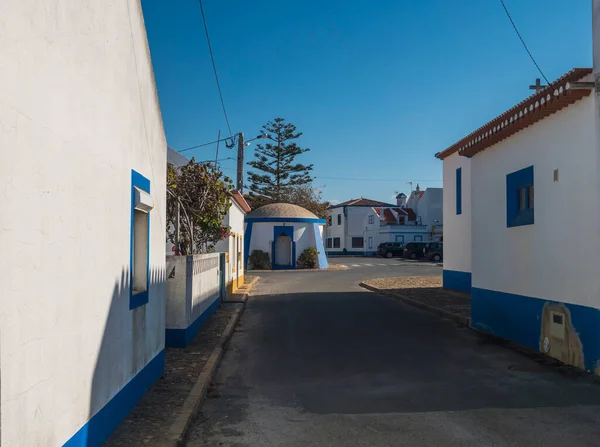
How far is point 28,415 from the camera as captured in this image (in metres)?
3.48

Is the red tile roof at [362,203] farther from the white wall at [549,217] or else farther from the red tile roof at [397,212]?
the white wall at [549,217]

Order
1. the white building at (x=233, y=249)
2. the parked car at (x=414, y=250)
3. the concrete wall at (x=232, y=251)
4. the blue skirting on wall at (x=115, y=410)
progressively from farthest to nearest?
the parked car at (x=414, y=250)
the concrete wall at (x=232, y=251)
the white building at (x=233, y=249)
the blue skirting on wall at (x=115, y=410)

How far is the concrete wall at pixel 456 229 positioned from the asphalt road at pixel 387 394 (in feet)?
27.1

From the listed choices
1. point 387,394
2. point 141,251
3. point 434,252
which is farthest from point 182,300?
point 434,252

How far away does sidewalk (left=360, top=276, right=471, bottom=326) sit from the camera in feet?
50.0

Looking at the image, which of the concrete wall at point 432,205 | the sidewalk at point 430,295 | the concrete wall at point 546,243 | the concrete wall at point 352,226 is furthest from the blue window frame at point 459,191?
the concrete wall at point 352,226

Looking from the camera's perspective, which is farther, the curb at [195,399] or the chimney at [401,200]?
the chimney at [401,200]

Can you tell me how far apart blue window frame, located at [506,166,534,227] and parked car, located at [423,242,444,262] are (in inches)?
1560

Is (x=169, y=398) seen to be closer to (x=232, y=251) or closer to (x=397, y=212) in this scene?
(x=232, y=251)

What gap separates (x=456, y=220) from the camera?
21.5 m

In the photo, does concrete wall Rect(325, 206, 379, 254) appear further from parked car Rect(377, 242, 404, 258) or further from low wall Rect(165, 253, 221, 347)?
low wall Rect(165, 253, 221, 347)

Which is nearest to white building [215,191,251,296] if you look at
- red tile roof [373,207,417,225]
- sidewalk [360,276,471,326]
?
sidewalk [360,276,471,326]

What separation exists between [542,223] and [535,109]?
193 cm

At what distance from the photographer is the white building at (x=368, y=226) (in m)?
63.5
